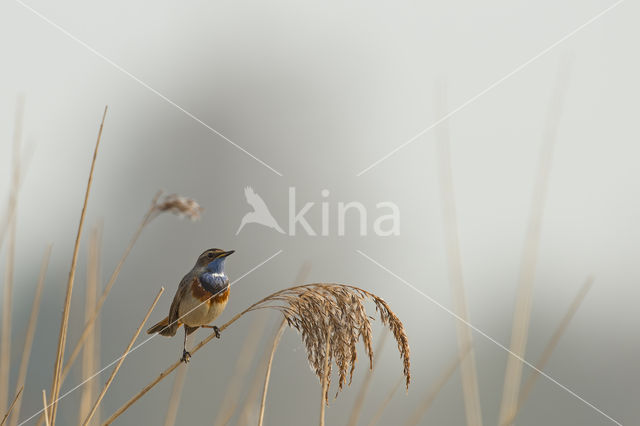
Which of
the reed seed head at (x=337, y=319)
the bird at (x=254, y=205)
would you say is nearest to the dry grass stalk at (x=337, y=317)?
the reed seed head at (x=337, y=319)

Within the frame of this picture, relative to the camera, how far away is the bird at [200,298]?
9.08 ft

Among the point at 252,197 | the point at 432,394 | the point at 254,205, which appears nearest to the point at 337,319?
the point at 432,394

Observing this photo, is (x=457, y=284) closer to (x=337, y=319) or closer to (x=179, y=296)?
(x=337, y=319)

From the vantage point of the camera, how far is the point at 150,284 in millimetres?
20797

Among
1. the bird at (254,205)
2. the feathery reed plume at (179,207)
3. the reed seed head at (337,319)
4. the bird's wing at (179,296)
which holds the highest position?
the feathery reed plume at (179,207)

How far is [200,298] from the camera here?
2.82 m

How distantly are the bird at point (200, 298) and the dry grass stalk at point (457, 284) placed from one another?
0.84 metres

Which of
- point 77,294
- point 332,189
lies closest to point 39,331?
point 77,294

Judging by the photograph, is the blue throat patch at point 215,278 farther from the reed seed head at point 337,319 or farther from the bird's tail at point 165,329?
the reed seed head at point 337,319

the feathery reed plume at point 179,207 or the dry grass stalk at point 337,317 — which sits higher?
the feathery reed plume at point 179,207

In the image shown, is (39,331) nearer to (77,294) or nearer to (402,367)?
(77,294)

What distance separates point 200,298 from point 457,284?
1.01 metres

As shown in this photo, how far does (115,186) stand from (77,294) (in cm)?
896

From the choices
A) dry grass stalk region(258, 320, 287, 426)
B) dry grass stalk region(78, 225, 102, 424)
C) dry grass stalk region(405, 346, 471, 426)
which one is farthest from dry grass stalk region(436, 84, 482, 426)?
dry grass stalk region(78, 225, 102, 424)
